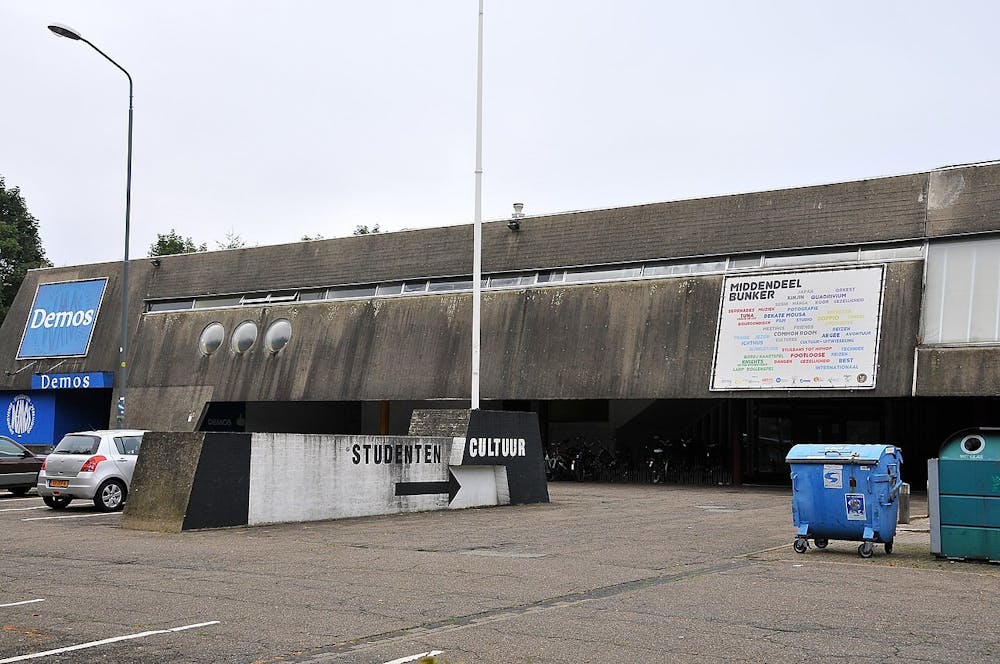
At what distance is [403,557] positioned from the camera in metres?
13.0

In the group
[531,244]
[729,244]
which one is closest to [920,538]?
[729,244]

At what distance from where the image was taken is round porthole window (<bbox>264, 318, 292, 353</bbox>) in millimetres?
36469

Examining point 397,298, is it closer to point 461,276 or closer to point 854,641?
point 461,276

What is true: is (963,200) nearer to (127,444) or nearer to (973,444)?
(973,444)

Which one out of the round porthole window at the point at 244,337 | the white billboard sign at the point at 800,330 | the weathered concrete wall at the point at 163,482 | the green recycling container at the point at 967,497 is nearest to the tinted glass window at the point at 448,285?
the round porthole window at the point at 244,337

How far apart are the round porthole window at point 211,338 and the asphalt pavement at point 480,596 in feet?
70.7

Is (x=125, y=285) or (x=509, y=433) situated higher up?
(x=125, y=285)

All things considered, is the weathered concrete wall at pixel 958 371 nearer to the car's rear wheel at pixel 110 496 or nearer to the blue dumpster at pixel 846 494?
the blue dumpster at pixel 846 494

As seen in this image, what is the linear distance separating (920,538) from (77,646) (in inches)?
464

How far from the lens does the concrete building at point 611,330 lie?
84.7 feet

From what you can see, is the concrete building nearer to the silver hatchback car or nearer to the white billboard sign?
the white billboard sign

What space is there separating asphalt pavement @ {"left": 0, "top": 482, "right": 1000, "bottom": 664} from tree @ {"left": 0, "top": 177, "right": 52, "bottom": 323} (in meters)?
51.4

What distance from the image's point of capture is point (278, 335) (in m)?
36.7

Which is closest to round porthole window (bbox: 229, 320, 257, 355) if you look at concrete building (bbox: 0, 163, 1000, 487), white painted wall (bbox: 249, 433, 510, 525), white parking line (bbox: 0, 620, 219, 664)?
concrete building (bbox: 0, 163, 1000, 487)
